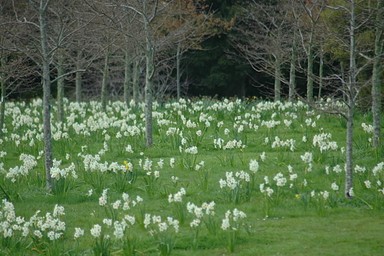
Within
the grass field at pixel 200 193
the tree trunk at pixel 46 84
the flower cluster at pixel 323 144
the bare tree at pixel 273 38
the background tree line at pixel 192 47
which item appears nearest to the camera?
the grass field at pixel 200 193

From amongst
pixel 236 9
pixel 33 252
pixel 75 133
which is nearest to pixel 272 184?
pixel 33 252

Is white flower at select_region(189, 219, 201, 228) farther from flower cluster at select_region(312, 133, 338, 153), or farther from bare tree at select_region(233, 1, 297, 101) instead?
bare tree at select_region(233, 1, 297, 101)

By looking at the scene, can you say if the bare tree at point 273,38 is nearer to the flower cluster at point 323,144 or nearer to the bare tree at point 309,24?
the bare tree at point 309,24

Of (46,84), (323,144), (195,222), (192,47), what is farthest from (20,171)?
(192,47)

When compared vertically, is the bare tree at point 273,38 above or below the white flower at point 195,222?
above

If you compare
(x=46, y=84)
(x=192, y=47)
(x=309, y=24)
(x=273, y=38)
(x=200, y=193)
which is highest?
(x=192, y=47)

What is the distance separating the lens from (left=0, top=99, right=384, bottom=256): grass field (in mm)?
7945

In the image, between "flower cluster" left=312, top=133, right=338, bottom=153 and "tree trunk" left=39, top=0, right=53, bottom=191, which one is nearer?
"tree trunk" left=39, top=0, right=53, bottom=191

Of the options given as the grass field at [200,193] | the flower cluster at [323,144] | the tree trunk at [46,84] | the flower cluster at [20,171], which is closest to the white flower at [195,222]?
the grass field at [200,193]

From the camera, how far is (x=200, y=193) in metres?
10.4

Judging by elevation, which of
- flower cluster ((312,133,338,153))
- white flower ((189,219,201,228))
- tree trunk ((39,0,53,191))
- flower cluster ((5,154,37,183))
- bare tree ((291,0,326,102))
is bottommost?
white flower ((189,219,201,228))

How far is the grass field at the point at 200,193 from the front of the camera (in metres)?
7.95

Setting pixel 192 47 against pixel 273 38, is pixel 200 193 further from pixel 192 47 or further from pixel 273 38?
pixel 192 47

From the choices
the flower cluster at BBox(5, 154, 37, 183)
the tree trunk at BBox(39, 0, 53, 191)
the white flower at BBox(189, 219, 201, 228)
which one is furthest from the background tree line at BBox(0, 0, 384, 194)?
the white flower at BBox(189, 219, 201, 228)
